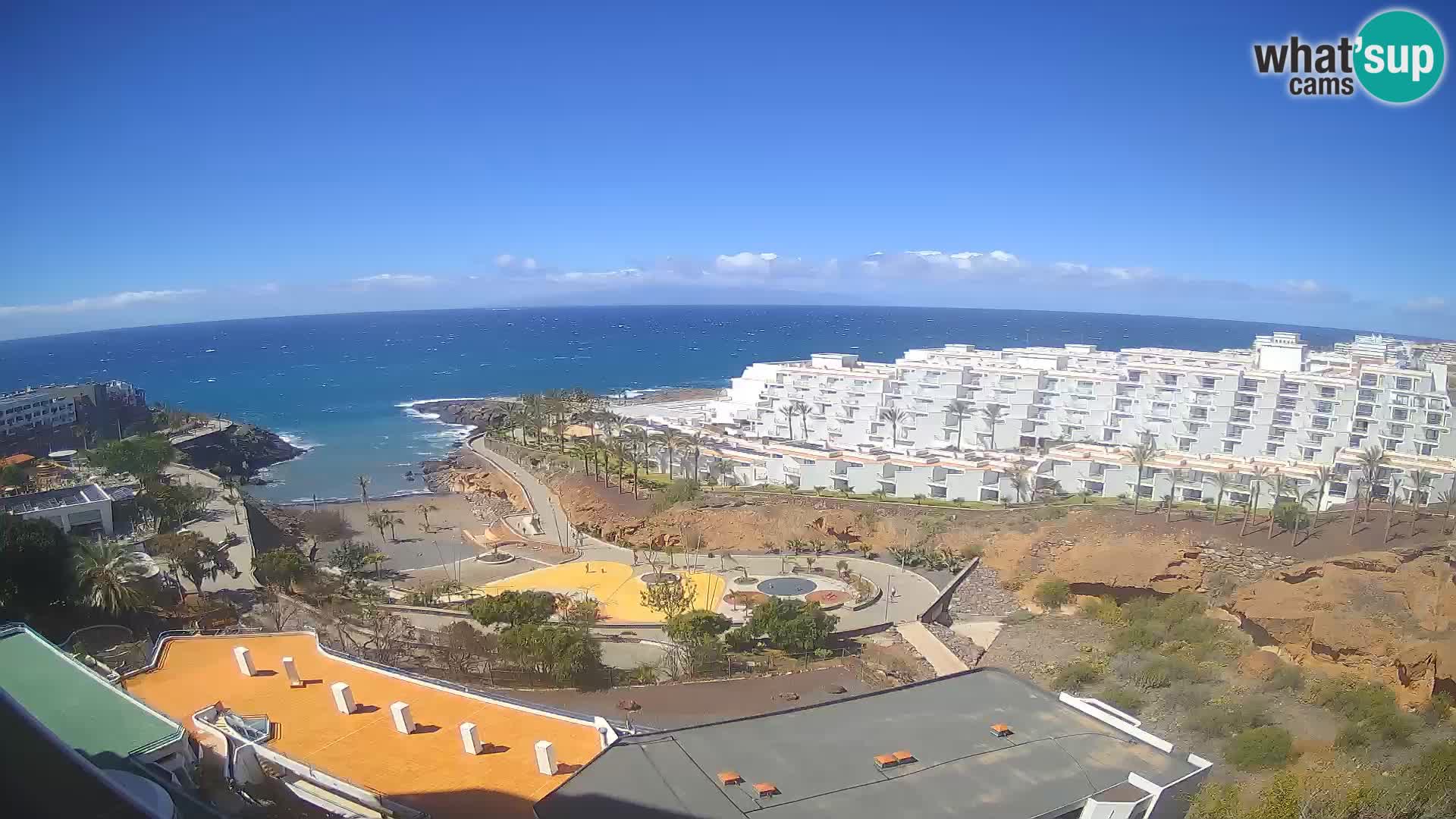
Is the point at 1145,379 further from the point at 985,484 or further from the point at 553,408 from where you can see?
the point at 553,408

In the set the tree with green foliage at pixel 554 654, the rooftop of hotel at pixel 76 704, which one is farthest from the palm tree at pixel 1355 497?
the rooftop of hotel at pixel 76 704

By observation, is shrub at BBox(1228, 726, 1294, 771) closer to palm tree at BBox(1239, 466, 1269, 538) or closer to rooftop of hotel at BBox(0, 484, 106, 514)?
palm tree at BBox(1239, 466, 1269, 538)

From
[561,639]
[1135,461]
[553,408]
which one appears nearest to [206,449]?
[553,408]

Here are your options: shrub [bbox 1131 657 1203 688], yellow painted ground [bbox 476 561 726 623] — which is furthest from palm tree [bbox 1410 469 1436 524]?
yellow painted ground [bbox 476 561 726 623]

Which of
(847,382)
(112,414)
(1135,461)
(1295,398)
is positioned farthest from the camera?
(112,414)

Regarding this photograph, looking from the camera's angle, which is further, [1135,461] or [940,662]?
[1135,461]

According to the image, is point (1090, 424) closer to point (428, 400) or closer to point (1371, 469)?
point (1371, 469)
